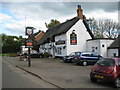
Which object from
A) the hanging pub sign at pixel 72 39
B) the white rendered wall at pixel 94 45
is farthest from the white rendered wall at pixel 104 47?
the hanging pub sign at pixel 72 39

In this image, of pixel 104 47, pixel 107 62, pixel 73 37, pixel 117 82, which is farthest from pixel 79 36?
pixel 117 82

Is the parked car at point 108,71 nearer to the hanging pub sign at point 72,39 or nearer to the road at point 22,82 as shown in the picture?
the road at point 22,82

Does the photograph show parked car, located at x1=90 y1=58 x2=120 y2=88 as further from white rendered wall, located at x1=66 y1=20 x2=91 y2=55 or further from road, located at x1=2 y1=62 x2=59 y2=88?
white rendered wall, located at x1=66 y1=20 x2=91 y2=55

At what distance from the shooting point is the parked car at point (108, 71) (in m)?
9.41

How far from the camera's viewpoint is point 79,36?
33719 mm

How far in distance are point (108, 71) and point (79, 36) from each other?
24.4 meters

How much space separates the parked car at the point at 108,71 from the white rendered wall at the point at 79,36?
22.6 m

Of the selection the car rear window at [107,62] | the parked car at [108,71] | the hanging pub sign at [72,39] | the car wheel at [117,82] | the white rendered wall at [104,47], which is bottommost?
the car wheel at [117,82]

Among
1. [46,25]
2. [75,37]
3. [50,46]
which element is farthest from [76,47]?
[46,25]

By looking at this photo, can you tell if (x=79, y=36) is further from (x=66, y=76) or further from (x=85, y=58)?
(x=66, y=76)

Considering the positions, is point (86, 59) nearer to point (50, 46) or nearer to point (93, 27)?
point (50, 46)

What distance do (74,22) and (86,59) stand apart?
13.3 metres

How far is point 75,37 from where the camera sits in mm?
33500

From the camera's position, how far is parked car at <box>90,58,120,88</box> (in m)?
9.41
